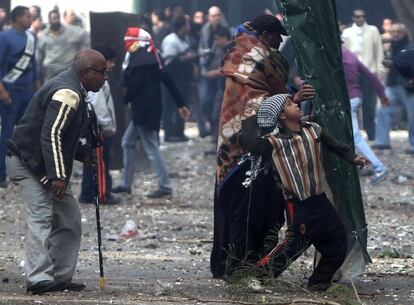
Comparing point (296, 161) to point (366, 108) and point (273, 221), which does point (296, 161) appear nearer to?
point (273, 221)

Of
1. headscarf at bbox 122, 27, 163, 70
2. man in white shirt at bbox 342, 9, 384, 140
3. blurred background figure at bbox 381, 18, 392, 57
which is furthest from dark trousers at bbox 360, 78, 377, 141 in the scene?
headscarf at bbox 122, 27, 163, 70

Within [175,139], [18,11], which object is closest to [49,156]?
[18,11]

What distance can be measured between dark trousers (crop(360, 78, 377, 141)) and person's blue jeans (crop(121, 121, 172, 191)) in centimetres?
780

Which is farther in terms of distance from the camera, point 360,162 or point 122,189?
point 122,189

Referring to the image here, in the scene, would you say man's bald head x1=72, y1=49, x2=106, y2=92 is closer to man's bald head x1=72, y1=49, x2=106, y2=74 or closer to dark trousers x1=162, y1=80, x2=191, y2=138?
man's bald head x1=72, y1=49, x2=106, y2=74

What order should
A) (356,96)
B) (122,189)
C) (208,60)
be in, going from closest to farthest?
(122,189), (356,96), (208,60)

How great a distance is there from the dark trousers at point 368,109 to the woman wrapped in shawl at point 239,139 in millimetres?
13261

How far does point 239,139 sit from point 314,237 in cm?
89

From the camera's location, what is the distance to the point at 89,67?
9.14m

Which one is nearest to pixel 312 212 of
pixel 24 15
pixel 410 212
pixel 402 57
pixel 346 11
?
pixel 402 57

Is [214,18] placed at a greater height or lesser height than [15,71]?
greater

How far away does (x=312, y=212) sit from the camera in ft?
28.7

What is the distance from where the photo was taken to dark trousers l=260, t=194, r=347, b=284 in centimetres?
875

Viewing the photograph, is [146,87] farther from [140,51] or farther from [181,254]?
[181,254]
